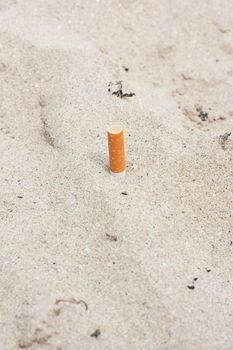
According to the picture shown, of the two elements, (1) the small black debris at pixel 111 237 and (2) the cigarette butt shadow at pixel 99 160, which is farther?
(2) the cigarette butt shadow at pixel 99 160

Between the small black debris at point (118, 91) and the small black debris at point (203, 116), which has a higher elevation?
the small black debris at point (118, 91)

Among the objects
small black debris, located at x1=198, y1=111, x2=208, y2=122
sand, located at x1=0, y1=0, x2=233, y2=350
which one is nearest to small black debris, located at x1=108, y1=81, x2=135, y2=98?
sand, located at x1=0, y1=0, x2=233, y2=350

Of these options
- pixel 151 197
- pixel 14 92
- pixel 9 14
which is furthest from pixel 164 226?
pixel 9 14

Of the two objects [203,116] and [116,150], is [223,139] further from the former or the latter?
[116,150]

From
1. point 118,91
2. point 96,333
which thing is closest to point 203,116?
point 118,91

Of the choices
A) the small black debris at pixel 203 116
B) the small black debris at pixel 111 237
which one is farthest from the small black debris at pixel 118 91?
the small black debris at pixel 111 237

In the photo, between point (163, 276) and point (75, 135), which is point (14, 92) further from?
point (163, 276)

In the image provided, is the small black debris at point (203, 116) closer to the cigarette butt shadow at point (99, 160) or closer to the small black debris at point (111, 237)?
the cigarette butt shadow at point (99, 160)
